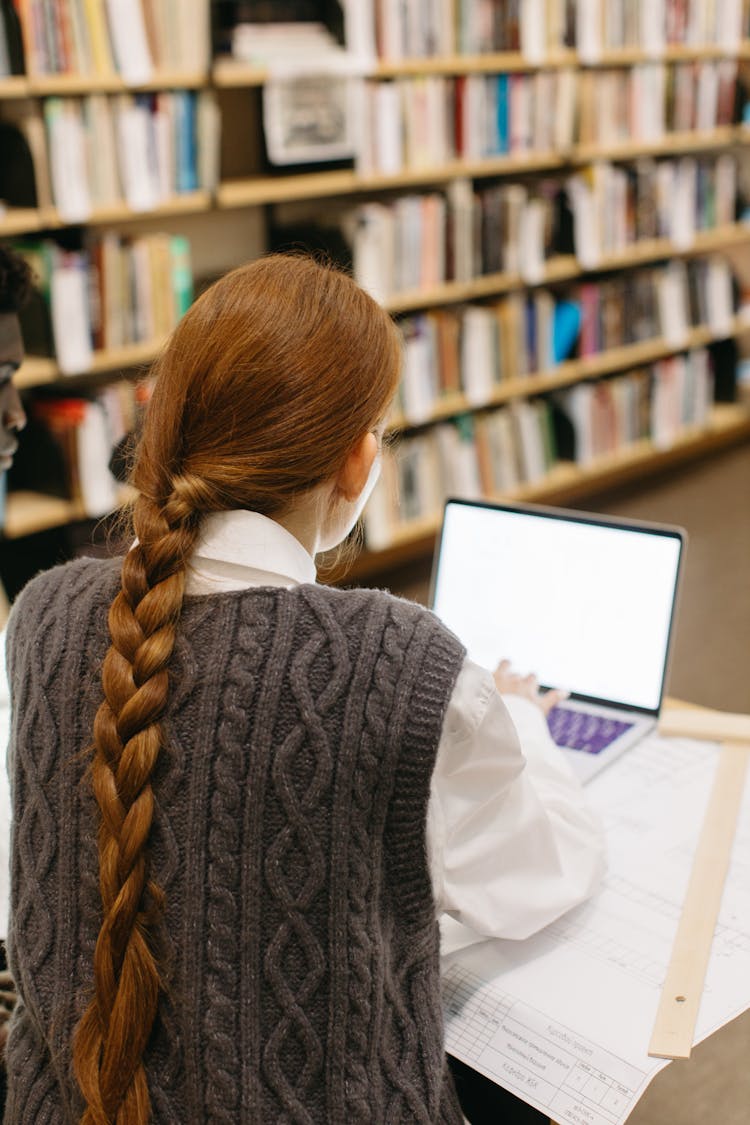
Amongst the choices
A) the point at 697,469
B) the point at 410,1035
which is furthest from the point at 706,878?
the point at 697,469

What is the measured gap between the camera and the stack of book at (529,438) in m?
3.62

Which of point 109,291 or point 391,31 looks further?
point 391,31

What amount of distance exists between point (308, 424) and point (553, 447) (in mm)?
3416

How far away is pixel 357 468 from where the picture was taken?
0.98 meters

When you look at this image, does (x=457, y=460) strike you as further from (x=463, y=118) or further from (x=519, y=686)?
(x=519, y=686)

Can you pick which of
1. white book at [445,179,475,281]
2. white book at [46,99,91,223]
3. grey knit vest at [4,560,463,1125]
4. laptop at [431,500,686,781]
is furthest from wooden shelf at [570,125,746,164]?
grey knit vest at [4,560,463,1125]

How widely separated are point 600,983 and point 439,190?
9.86 feet

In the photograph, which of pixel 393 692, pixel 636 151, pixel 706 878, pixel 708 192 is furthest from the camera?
pixel 708 192

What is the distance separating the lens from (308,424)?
911 mm

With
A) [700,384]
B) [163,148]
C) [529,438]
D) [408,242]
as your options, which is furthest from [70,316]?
[700,384]

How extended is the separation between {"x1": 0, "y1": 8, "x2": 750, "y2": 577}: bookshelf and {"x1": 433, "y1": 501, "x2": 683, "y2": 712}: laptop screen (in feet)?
5.06

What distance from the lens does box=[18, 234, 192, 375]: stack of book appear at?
268 centimetres

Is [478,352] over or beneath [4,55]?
beneath

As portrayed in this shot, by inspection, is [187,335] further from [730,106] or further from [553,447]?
[730,106]
